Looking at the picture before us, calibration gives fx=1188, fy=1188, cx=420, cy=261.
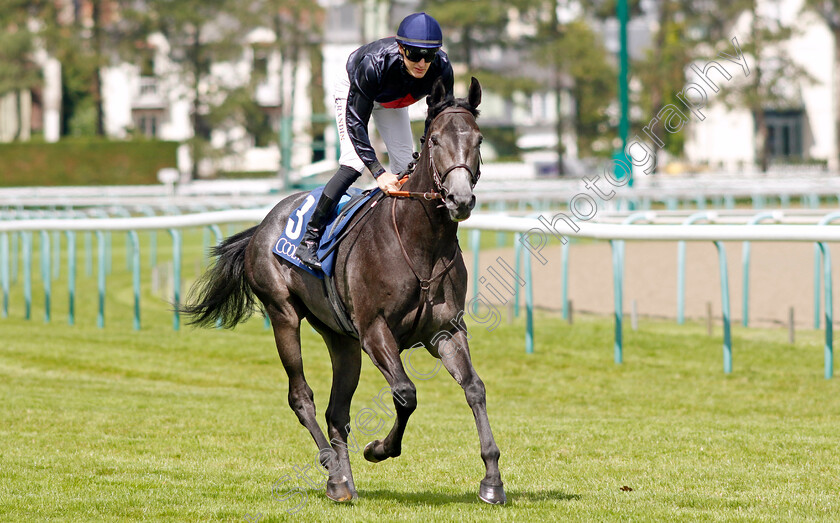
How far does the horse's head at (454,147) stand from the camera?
4.45 m

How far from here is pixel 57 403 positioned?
24.9 feet

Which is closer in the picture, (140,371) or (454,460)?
(454,460)

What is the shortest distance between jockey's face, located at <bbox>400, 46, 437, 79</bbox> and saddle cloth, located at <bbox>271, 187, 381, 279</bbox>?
59 cm

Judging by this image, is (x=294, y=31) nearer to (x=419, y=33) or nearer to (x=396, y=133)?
(x=396, y=133)

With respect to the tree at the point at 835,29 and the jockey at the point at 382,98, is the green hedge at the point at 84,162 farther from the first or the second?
the jockey at the point at 382,98

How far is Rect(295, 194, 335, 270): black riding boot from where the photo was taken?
5.43 m

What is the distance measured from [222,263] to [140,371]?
3442 millimetres

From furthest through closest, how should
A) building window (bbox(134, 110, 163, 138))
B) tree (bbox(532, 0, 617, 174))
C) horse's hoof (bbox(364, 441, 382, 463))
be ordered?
building window (bbox(134, 110, 163, 138))
tree (bbox(532, 0, 617, 174))
horse's hoof (bbox(364, 441, 382, 463))

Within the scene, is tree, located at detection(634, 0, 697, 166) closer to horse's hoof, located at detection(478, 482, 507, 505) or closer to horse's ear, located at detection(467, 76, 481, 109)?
horse's ear, located at detection(467, 76, 481, 109)

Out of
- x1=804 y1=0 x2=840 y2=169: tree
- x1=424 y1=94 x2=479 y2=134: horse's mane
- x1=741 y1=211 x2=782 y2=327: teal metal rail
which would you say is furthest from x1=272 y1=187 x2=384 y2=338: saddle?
x1=804 y1=0 x2=840 y2=169: tree

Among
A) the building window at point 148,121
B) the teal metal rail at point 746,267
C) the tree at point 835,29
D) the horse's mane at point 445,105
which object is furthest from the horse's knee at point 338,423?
the building window at point 148,121

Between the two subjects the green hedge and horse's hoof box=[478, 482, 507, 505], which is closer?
horse's hoof box=[478, 482, 507, 505]

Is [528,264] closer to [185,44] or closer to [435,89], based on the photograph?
[435,89]

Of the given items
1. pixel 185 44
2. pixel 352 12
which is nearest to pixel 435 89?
pixel 185 44
